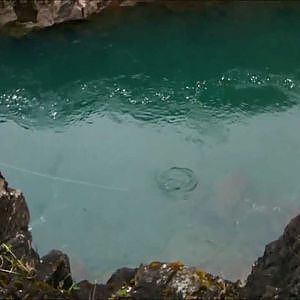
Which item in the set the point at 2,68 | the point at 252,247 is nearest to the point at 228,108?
the point at 252,247

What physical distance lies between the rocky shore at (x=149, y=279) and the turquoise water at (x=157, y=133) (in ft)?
8.41

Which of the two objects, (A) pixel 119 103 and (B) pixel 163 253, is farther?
(A) pixel 119 103

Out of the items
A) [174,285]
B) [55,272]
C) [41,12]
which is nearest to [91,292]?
[55,272]

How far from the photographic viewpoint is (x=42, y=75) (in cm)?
1068

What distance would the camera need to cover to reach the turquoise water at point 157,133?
25.8ft

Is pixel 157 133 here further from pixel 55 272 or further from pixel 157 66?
pixel 55 272

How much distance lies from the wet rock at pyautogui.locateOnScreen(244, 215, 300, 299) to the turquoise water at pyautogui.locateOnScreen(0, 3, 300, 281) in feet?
8.02

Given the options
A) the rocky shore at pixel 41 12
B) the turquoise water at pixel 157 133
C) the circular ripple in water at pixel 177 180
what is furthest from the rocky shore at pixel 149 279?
the rocky shore at pixel 41 12

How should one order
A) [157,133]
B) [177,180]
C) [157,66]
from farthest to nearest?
1. [157,66]
2. [157,133]
3. [177,180]

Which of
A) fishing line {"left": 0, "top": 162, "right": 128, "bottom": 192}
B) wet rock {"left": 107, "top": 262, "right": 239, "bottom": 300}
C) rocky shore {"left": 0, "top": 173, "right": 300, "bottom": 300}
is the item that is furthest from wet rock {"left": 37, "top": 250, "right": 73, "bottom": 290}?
fishing line {"left": 0, "top": 162, "right": 128, "bottom": 192}

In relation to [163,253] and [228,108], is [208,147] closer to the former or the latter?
[228,108]

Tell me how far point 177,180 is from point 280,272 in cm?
412

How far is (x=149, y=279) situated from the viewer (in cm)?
411

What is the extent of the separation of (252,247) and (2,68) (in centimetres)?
549
